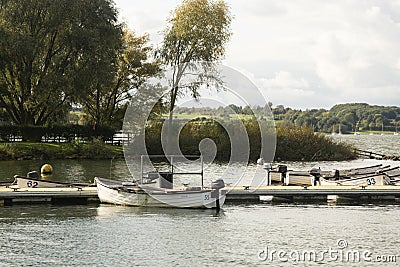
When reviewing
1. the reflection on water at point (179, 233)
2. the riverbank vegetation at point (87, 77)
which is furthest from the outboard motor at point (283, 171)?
the riverbank vegetation at point (87, 77)

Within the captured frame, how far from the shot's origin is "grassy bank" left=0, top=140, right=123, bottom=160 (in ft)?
177

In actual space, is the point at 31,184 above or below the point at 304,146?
below

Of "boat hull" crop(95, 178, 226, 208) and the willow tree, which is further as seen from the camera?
the willow tree

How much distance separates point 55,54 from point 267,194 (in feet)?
108

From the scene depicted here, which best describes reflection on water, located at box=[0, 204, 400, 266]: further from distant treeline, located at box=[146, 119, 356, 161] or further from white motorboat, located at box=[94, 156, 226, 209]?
distant treeline, located at box=[146, 119, 356, 161]

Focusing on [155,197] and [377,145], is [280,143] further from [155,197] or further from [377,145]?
[377,145]

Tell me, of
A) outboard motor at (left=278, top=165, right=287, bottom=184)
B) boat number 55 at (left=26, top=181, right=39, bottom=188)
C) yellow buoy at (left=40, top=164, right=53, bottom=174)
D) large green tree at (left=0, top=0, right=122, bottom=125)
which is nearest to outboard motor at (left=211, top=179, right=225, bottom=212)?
boat number 55 at (left=26, top=181, right=39, bottom=188)

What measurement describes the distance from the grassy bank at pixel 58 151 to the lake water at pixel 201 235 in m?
25.1

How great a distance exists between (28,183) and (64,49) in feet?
91.5

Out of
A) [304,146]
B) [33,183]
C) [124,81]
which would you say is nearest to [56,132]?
[124,81]

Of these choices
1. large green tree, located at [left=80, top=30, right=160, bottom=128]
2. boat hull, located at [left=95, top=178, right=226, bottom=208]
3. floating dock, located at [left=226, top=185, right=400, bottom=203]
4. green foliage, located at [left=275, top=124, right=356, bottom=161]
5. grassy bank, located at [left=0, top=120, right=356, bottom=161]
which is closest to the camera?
boat hull, located at [left=95, top=178, right=226, bottom=208]

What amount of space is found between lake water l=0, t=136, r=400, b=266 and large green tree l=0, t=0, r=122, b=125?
95.1 ft

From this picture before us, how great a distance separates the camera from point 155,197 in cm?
2927

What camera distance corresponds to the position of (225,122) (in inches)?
2026
